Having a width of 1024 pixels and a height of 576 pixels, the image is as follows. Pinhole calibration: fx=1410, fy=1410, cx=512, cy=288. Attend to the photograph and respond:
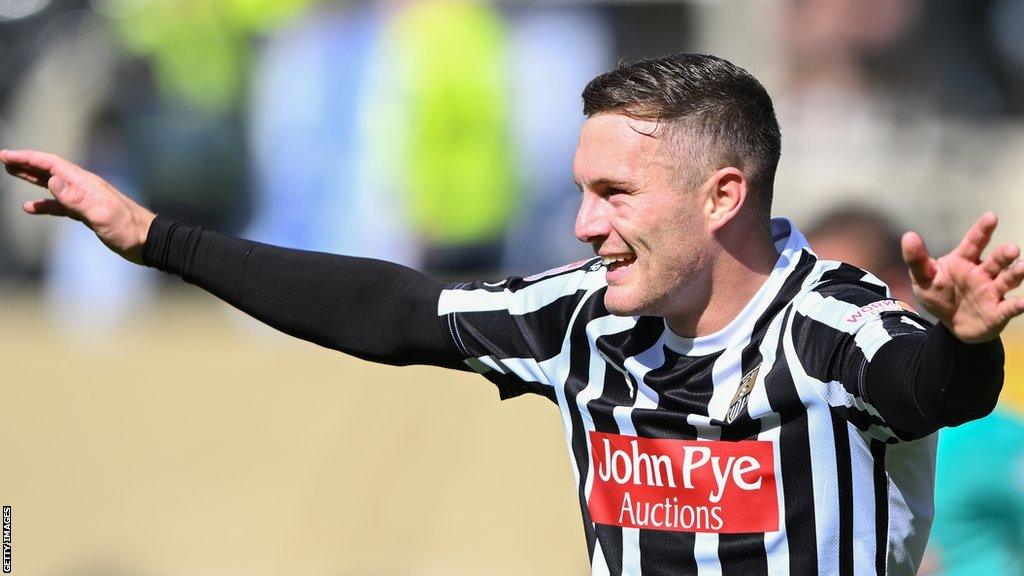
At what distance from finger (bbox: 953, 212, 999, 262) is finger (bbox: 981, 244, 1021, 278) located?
0.02 m

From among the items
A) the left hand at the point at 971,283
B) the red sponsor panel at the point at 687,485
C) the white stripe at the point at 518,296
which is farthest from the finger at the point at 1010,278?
the white stripe at the point at 518,296

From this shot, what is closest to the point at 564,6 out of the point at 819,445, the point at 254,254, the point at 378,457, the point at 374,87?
the point at 374,87

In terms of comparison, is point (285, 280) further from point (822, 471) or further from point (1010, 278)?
point (1010, 278)

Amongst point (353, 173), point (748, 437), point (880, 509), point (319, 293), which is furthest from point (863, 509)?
point (353, 173)

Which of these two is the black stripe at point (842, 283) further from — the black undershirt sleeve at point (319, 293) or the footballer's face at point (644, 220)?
the black undershirt sleeve at point (319, 293)

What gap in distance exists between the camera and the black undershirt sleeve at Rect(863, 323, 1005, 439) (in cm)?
234

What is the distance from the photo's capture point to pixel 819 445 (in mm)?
2748

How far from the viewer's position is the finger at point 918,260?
2223 millimetres

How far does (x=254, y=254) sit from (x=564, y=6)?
23.3 feet

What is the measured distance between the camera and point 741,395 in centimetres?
280

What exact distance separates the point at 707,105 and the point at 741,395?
593 mm

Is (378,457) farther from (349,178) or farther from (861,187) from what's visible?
(861,187)

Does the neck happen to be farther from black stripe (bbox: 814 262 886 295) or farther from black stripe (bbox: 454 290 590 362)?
black stripe (bbox: 454 290 590 362)

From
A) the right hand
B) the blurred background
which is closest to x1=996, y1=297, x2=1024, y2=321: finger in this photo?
the right hand
